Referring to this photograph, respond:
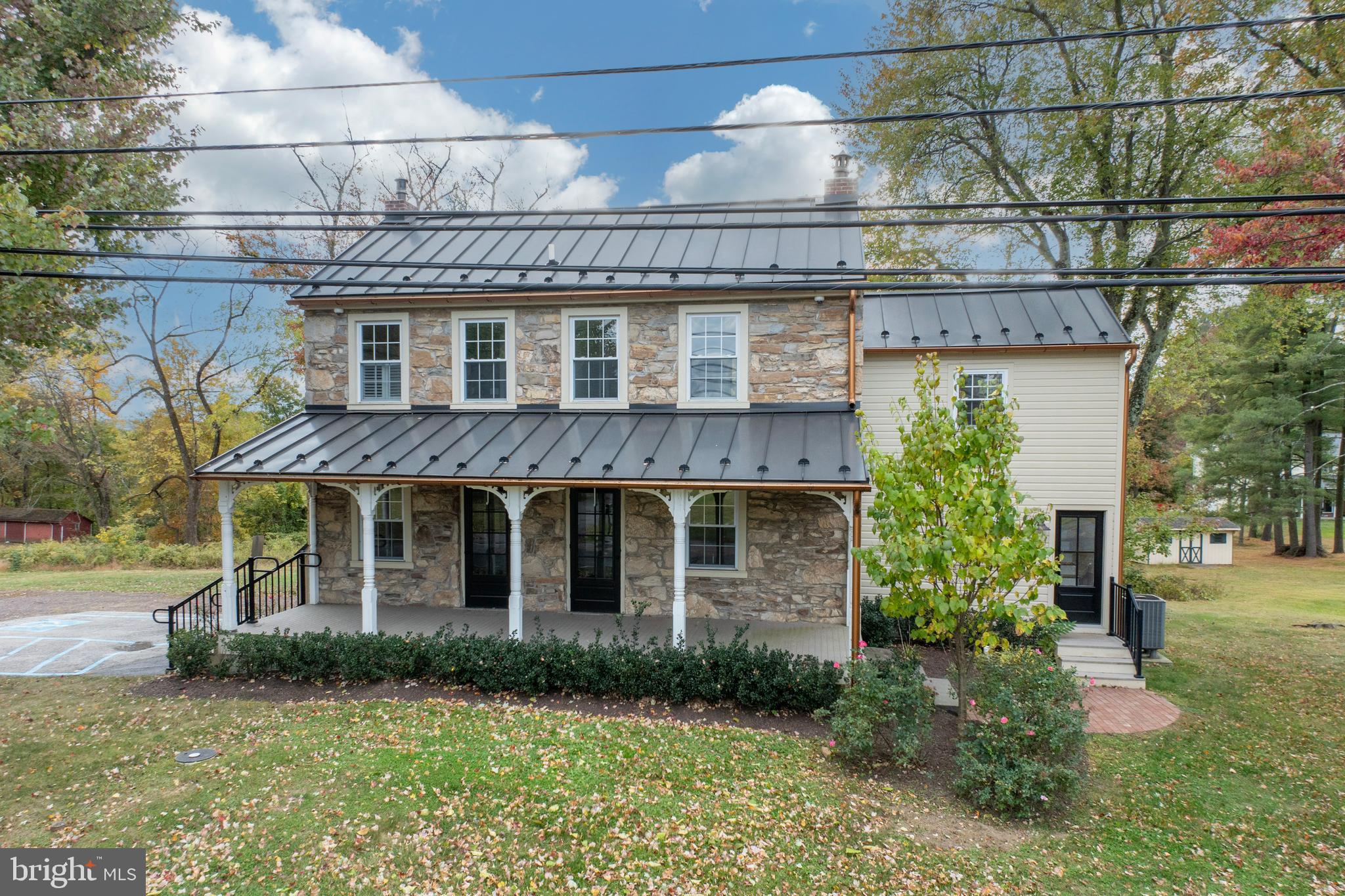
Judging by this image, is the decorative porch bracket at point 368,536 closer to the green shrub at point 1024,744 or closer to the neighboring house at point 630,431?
the neighboring house at point 630,431

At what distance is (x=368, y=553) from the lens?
909cm

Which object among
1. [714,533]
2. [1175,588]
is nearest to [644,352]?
[714,533]

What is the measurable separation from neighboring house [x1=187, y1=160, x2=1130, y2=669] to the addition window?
0.11 feet

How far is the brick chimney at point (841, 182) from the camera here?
11.8 meters

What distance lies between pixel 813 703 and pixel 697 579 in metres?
2.87

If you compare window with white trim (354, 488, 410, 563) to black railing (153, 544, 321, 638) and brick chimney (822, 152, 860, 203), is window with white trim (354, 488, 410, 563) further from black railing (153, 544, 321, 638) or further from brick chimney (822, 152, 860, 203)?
brick chimney (822, 152, 860, 203)

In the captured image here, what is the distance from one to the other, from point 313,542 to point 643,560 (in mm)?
5870

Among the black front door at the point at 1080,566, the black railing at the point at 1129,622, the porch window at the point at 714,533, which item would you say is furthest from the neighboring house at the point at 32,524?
the black railing at the point at 1129,622

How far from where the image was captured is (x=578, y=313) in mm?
10312

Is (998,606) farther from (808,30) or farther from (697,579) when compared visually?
(808,30)

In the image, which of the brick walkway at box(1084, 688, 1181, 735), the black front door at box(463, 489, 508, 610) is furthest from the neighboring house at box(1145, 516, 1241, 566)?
the black front door at box(463, 489, 508, 610)

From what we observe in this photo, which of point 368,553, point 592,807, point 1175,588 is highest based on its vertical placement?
point 368,553

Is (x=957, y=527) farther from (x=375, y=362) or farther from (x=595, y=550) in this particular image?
(x=375, y=362)

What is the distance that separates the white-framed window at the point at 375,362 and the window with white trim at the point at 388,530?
1.68 meters
